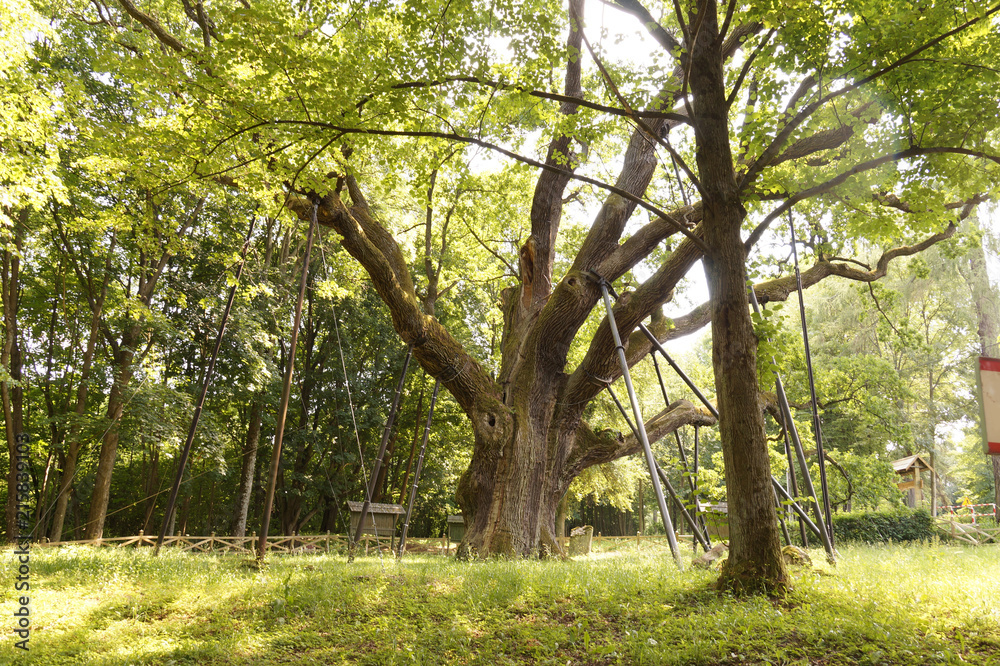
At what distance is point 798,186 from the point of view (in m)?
6.05

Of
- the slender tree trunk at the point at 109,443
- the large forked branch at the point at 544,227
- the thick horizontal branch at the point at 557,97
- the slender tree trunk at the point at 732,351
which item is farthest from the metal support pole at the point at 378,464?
the slender tree trunk at the point at 109,443

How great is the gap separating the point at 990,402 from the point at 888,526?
760 inches

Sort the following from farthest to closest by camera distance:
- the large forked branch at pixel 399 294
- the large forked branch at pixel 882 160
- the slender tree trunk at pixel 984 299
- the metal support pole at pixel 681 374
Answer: the slender tree trunk at pixel 984 299
the large forked branch at pixel 399 294
the metal support pole at pixel 681 374
the large forked branch at pixel 882 160

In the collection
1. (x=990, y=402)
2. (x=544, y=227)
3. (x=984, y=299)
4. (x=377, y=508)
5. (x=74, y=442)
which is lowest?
(x=377, y=508)

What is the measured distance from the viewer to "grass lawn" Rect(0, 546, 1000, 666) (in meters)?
3.91

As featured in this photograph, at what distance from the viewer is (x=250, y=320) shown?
55.1 feet

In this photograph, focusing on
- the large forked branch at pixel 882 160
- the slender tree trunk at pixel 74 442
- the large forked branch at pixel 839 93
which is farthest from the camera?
the slender tree trunk at pixel 74 442

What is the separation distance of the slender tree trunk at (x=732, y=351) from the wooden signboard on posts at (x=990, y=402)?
2.73m

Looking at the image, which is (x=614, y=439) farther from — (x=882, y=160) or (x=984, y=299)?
(x=984, y=299)

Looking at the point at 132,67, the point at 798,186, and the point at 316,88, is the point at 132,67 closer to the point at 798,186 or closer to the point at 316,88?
the point at 316,88

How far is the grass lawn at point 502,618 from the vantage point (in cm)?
391

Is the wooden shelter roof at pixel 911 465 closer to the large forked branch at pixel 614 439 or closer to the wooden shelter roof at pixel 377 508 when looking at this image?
the large forked branch at pixel 614 439

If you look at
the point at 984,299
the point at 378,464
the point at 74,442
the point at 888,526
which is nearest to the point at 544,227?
the point at 378,464

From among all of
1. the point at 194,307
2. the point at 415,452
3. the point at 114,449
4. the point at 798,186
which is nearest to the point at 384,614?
the point at 798,186
